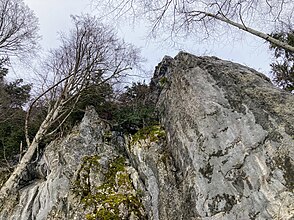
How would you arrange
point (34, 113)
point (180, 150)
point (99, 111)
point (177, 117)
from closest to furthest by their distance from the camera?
point (180, 150) → point (177, 117) → point (99, 111) → point (34, 113)

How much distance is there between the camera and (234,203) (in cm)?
542

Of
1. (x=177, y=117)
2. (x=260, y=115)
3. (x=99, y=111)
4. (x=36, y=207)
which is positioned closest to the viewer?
(x=260, y=115)

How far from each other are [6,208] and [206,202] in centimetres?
625

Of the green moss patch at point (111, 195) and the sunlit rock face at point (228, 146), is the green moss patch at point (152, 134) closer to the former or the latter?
the sunlit rock face at point (228, 146)

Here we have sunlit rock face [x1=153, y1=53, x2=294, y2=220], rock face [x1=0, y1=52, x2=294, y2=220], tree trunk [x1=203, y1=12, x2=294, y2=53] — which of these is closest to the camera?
sunlit rock face [x1=153, y1=53, x2=294, y2=220]

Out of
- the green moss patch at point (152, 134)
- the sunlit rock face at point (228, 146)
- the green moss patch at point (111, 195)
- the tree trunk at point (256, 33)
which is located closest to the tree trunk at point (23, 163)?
the green moss patch at point (111, 195)

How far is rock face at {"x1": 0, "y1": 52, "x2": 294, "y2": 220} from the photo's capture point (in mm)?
5477

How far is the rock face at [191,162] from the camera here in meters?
5.48

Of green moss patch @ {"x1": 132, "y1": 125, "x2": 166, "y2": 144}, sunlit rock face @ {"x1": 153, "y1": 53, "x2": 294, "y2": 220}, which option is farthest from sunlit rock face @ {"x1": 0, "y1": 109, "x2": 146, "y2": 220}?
sunlit rock face @ {"x1": 153, "y1": 53, "x2": 294, "y2": 220}

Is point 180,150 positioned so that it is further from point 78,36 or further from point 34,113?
point 34,113

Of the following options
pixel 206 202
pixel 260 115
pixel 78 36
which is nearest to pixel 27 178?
pixel 78 36

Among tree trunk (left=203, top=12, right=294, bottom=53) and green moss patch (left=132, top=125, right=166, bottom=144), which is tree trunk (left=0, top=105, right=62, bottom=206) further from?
tree trunk (left=203, top=12, right=294, bottom=53)

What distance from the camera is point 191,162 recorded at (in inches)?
251

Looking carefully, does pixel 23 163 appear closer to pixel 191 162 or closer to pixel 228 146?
pixel 191 162
